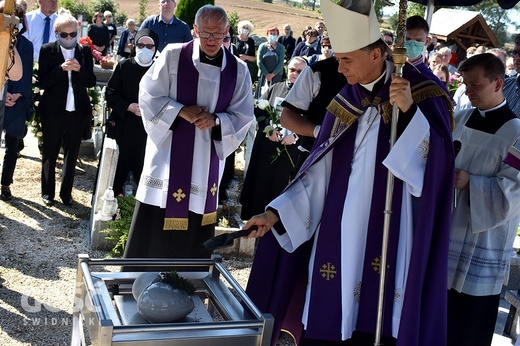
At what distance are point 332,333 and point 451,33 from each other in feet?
57.7

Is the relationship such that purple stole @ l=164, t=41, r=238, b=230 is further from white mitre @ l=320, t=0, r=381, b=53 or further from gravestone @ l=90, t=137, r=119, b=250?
white mitre @ l=320, t=0, r=381, b=53

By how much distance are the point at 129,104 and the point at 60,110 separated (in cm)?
81

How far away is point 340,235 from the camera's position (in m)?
3.12

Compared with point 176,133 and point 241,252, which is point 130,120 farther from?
point 176,133

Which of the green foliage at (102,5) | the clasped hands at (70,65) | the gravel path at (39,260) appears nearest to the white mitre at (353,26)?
the gravel path at (39,260)

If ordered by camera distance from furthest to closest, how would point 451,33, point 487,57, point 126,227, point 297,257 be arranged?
point 451,33 → point 126,227 → point 487,57 → point 297,257

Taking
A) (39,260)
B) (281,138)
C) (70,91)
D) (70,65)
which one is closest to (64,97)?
(70,91)

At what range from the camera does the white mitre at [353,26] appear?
9.49ft

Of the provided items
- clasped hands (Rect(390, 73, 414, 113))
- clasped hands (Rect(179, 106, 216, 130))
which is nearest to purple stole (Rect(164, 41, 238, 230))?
clasped hands (Rect(179, 106, 216, 130))

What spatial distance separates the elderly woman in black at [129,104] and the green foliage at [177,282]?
A: 445cm

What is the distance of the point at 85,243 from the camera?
6473mm

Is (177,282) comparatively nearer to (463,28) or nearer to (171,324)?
(171,324)

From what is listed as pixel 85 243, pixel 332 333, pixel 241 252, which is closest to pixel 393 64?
pixel 332 333

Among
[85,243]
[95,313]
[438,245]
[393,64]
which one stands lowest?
[85,243]
